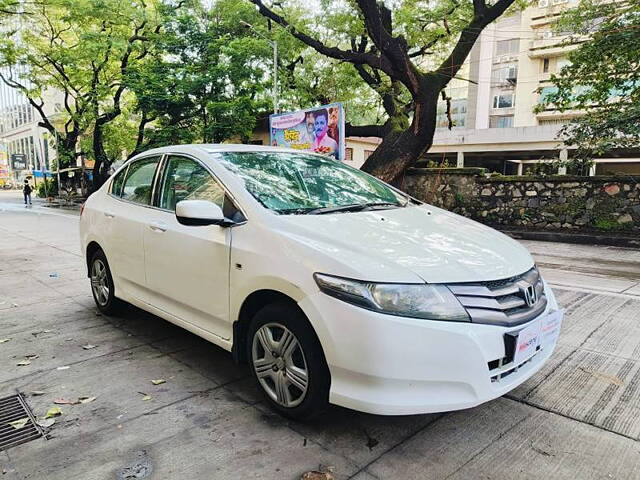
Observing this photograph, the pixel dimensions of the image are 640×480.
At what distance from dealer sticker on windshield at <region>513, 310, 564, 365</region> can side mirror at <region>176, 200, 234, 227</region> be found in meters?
1.72

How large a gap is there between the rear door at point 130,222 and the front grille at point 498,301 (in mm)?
2519

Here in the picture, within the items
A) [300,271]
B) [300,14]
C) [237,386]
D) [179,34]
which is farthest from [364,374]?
[179,34]

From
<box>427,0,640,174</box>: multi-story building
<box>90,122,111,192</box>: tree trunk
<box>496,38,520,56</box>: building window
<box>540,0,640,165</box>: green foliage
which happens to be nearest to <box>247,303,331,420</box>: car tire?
<box>540,0,640,165</box>: green foliage

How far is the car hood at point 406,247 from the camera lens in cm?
226

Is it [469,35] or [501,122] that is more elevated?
[469,35]

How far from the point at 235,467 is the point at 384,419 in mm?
885

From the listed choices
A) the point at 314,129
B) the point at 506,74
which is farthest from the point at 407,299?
the point at 506,74

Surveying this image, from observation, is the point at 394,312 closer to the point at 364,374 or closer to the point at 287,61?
the point at 364,374

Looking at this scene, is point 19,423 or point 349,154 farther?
point 349,154

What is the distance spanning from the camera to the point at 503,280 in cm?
235

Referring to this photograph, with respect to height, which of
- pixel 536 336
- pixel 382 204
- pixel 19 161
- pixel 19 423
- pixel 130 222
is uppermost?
pixel 382 204

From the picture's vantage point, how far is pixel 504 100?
45094mm

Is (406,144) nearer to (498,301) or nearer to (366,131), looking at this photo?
(366,131)

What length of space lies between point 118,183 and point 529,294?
3.63 meters
